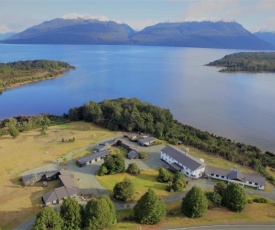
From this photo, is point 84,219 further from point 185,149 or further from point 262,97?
point 262,97

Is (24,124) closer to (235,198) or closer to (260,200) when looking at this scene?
(235,198)

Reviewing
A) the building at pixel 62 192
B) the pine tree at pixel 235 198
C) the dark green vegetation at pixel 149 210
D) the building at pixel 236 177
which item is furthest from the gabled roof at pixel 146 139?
the dark green vegetation at pixel 149 210

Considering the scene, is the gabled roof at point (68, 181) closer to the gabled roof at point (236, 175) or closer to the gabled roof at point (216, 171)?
the gabled roof at point (216, 171)

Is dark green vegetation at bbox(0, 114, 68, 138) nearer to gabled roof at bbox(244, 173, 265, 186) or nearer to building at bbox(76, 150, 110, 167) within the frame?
building at bbox(76, 150, 110, 167)

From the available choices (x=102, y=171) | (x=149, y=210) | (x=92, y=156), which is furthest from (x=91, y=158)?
(x=149, y=210)

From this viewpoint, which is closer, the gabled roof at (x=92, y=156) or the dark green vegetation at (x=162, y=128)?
the gabled roof at (x=92, y=156)

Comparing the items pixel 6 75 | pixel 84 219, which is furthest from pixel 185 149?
pixel 6 75
